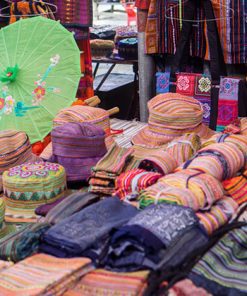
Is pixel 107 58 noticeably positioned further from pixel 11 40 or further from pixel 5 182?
pixel 5 182

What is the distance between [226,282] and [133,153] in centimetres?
124

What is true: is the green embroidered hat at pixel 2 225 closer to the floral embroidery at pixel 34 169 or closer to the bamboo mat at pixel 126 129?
the floral embroidery at pixel 34 169

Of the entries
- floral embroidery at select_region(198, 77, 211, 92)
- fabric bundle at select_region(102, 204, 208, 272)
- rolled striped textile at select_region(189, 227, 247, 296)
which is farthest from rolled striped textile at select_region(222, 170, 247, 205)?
floral embroidery at select_region(198, 77, 211, 92)

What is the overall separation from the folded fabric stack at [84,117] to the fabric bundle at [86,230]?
3.72 ft

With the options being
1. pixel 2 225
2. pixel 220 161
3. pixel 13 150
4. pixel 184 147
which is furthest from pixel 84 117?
pixel 220 161

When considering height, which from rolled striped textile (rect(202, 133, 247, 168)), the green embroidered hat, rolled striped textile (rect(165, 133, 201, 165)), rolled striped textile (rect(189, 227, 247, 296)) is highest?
rolled striped textile (rect(202, 133, 247, 168))

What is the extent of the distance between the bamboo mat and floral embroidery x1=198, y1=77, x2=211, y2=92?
1.67 feet

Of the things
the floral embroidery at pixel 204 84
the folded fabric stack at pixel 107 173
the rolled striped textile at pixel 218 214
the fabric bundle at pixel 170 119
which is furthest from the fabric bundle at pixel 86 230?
the floral embroidery at pixel 204 84

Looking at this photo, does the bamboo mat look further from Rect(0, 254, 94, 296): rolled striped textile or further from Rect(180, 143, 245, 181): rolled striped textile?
Rect(0, 254, 94, 296): rolled striped textile

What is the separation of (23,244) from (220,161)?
2.70ft

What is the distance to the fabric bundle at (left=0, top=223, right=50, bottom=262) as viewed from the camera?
1740 millimetres

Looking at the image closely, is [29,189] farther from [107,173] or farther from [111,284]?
[111,284]

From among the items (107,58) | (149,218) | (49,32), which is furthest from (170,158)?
(107,58)

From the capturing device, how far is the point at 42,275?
5.12 ft
